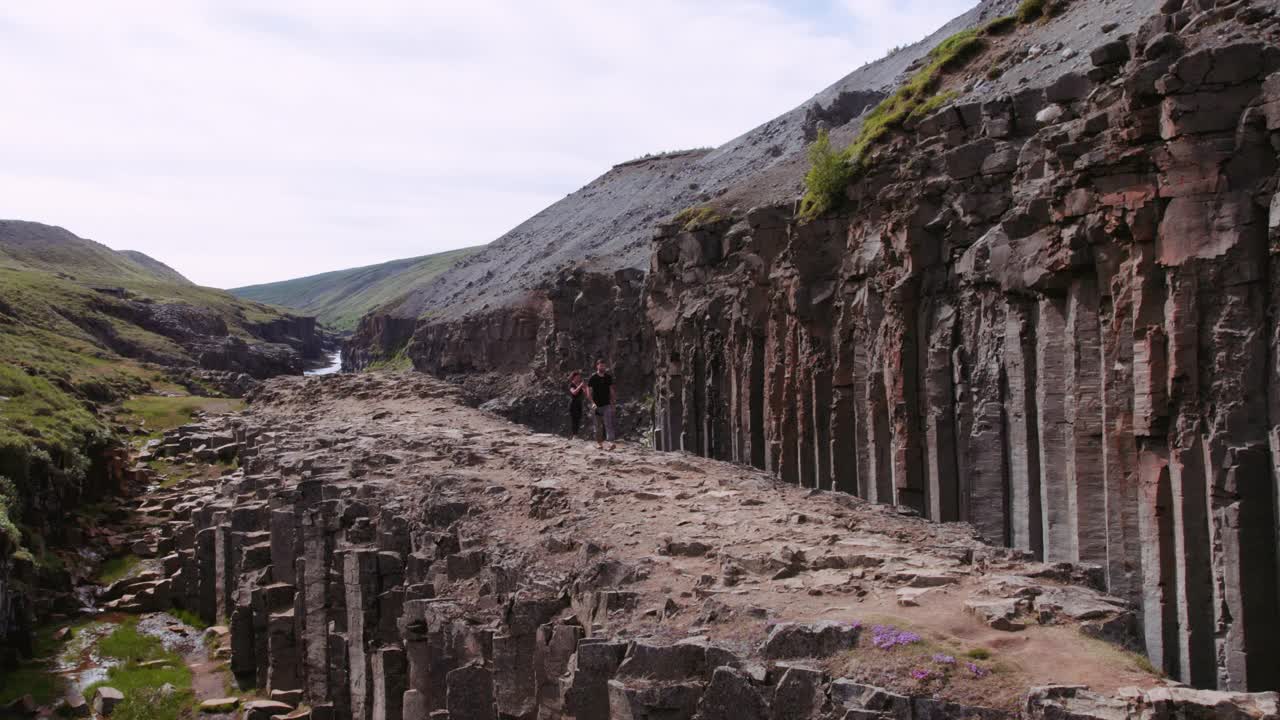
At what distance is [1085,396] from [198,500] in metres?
31.6

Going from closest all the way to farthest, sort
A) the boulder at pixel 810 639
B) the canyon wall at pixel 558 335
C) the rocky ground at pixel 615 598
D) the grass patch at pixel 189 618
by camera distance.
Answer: the rocky ground at pixel 615 598 < the boulder at pixel 810 639 < the grass patch at pixel 189 618 < the canyon wall at pixel 558 335

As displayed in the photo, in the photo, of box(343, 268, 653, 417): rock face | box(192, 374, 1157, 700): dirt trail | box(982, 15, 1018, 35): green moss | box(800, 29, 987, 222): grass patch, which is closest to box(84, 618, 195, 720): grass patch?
box(192, 374, 1157, 700): dirt trail

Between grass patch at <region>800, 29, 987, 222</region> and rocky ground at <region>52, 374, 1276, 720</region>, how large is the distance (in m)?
13.1

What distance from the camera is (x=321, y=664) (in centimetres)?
2166

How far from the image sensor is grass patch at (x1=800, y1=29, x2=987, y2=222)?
3556 centimetres

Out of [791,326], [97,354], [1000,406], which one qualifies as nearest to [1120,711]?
[1000,406]

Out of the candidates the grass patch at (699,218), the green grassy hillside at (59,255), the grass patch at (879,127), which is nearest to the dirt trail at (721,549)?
the grass patch at (879,127)

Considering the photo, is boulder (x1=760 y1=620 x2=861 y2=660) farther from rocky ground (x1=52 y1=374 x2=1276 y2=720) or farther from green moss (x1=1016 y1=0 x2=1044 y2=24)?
green moss (x1=1016 y1=0 x2=1044 y2=24)

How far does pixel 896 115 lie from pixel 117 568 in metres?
27.8

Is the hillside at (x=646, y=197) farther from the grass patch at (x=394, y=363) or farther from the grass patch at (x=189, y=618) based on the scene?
the grass patch at (x=189, y=618)

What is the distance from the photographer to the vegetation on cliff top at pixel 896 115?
35.6m

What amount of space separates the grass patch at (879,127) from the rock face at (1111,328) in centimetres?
176

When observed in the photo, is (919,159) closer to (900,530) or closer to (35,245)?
(900,530)

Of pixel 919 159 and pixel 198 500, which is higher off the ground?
pixel 919 159
